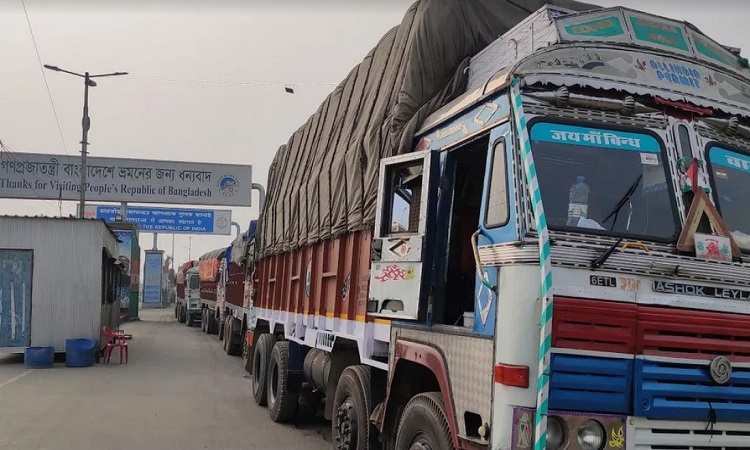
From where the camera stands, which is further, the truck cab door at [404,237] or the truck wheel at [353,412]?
the truck wheel at [353,412]

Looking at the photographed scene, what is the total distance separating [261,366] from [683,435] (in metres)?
8.31

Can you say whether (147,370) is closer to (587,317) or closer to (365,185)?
(365,185)

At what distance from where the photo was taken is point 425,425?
171 inches

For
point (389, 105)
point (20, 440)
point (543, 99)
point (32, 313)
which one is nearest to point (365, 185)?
point (389, 105)

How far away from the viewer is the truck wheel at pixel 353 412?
5801mm

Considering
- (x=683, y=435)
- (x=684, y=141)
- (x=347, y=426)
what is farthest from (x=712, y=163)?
(x=347, y=426)

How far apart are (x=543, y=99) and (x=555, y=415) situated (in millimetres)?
1793

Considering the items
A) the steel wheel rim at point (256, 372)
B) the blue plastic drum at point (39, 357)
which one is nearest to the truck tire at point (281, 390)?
the steel wheel rim at point (256, 372)

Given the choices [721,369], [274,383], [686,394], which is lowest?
[274,383]

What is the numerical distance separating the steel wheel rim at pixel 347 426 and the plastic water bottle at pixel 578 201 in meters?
3.06

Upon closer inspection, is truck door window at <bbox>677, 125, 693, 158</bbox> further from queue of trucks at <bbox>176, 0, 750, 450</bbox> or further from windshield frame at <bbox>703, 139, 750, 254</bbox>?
windshield frame at <bbox>703, 139, 750, 254</bbox>

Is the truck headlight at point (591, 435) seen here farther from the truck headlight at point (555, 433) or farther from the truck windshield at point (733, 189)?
the truck windshield at point (733, 189)

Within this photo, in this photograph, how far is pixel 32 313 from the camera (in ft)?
55.4

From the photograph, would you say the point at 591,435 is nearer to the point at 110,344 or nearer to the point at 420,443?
the point at 420,443
